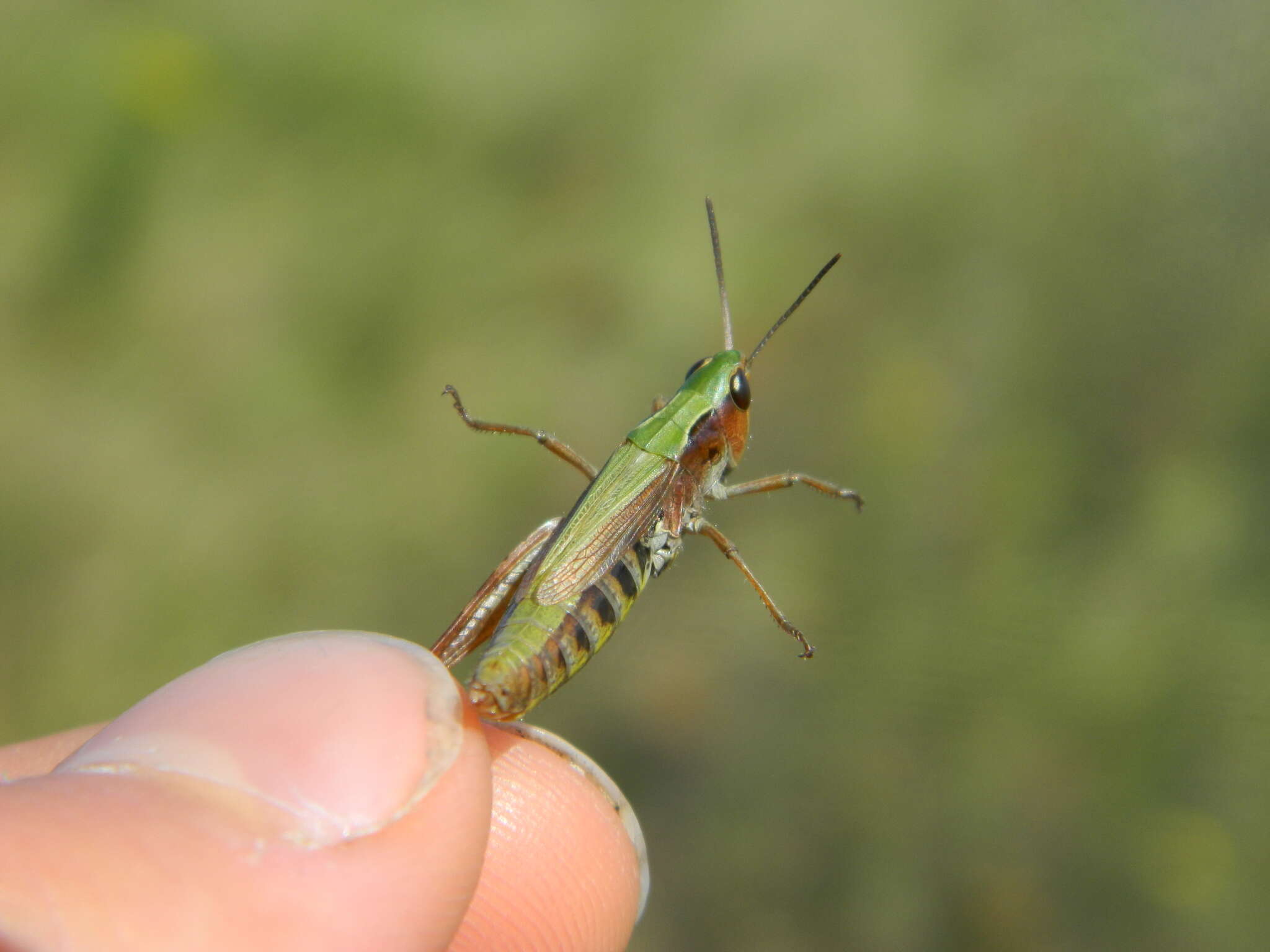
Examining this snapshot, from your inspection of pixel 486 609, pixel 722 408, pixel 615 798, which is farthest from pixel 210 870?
pixel 722 408

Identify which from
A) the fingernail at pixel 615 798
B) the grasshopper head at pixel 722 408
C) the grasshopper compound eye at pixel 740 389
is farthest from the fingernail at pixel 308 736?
the grasshopper compound eye at pixel 740 389

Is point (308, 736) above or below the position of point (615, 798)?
above

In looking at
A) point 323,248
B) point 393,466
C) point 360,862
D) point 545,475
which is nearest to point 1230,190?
point 545,475

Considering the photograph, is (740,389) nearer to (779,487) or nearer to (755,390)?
(779,487)

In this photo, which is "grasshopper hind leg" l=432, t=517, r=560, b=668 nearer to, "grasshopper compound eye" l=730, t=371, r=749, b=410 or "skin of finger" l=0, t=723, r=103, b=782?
"grasshopper compound eye" l=730, t=371, r=749, b=410

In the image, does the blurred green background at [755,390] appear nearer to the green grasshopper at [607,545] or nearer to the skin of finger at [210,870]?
the green grasshopper at [607,545]

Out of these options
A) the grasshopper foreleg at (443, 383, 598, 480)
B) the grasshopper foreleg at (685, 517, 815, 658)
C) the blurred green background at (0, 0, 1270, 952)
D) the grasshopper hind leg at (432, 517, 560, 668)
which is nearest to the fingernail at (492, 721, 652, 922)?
the grasshopper hind leg at (432, 517, 560, 668)

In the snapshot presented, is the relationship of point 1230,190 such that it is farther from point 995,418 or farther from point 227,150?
point 227,150
